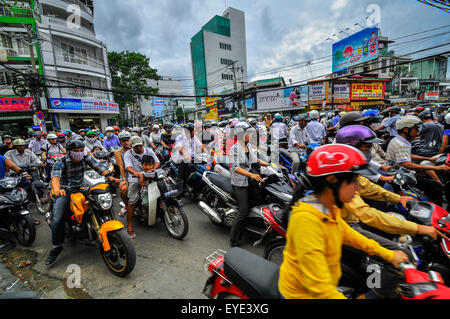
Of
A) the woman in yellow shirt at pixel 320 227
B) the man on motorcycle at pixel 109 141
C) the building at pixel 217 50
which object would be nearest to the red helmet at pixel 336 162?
the woman in yellow shirt at pixel 320 227

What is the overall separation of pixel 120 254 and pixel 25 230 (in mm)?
2344

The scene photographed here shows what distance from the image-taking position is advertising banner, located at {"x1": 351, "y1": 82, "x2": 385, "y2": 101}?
26.3 metres

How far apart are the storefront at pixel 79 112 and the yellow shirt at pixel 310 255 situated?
24.8m

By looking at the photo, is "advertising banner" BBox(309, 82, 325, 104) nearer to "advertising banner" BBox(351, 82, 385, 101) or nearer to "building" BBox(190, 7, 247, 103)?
"advertising banner" BBox(351, 82, 385, 101)

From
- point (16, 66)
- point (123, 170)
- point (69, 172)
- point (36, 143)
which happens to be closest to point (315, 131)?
point (123, 170)

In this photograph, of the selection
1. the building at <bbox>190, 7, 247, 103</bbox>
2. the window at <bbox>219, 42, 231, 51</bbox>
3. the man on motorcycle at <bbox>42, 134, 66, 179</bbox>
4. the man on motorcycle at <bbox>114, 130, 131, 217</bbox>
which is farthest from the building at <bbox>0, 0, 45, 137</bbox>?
the window at <bbox>219, 42, 231, 51</bbox>

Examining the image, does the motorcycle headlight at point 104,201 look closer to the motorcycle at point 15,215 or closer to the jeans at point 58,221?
the jeans at point 58,221

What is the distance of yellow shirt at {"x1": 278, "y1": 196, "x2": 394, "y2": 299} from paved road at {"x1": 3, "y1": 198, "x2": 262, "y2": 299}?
1.66 m

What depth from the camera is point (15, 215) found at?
376 cm

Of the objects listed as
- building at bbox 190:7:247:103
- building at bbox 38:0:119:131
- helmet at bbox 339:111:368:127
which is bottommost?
helmet at bbox 339:111:368:127

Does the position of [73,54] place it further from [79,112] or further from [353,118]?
[353,118]

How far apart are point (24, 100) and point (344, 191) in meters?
27.5

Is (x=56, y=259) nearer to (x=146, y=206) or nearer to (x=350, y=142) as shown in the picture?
(x=146, y=206)
